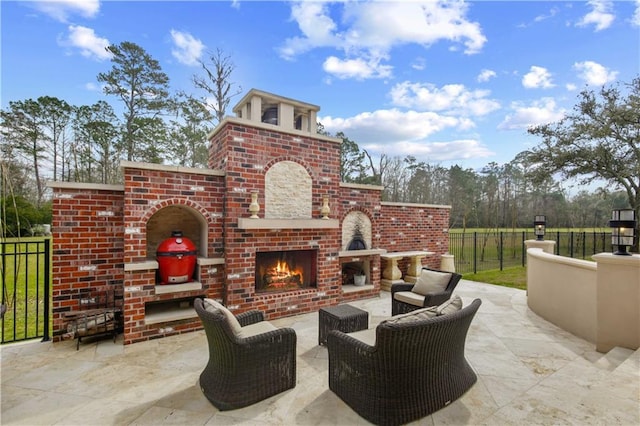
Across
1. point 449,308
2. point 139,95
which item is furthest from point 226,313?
point 139,95

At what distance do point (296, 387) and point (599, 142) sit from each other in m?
15.4

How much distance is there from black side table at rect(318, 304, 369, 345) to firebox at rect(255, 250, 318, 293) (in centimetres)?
153

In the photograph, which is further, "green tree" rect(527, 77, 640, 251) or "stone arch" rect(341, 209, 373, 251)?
"green tree" rect(527, 77, 640, 251)

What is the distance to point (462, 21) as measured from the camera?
508 cm

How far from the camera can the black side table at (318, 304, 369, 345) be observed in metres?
3.43

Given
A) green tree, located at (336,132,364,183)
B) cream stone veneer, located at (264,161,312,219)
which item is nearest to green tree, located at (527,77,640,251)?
green tree, located at (336,132,364,183)

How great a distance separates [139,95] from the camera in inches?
502

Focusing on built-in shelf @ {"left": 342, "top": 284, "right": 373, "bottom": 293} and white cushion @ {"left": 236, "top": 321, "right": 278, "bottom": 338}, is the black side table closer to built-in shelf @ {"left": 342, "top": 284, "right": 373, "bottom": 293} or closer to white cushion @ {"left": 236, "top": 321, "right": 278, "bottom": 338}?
white cushion @ {"left": 236, "top": 321, "right": 278, "bottom": 338}

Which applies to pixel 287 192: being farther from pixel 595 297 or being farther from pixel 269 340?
pixel 595 297

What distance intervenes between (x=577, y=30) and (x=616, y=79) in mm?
9382

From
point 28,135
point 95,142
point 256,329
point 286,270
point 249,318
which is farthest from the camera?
point 95,142

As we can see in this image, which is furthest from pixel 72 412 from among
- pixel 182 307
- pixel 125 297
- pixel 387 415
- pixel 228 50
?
pixel 228 50

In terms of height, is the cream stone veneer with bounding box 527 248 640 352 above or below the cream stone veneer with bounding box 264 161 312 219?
below

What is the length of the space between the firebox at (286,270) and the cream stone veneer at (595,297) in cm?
401
